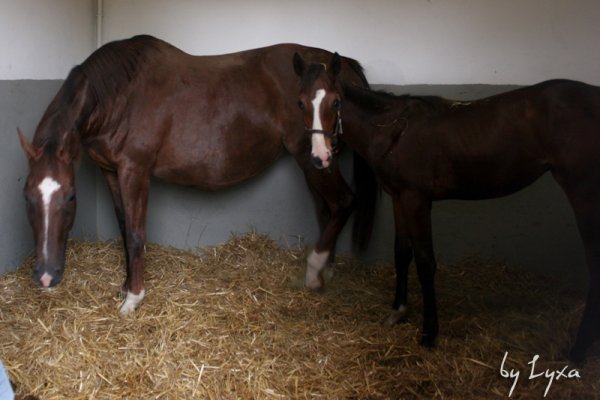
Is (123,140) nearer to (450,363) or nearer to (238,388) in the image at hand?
(238,388)

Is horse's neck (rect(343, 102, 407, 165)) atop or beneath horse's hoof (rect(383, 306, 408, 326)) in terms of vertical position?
atop

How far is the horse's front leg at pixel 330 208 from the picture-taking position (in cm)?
422

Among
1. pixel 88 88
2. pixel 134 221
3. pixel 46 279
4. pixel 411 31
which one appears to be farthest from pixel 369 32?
pixel 46 279

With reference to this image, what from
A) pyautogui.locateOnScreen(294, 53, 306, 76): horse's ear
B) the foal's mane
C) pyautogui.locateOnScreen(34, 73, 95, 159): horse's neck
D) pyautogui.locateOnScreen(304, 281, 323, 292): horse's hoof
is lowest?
pyautogui.locateOnScreen(304, 281, 323, 292): horse's hoof

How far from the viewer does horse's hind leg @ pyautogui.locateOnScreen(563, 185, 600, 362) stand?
2.96 meters

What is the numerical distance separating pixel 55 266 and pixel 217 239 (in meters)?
1.85

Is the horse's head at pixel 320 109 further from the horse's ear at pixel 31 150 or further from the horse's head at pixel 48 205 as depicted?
the horse's ear at pixel 31 150

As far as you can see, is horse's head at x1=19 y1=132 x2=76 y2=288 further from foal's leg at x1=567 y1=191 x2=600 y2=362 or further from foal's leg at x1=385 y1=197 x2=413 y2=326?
foal's leg at x1=567 y1=191 x2=600 y2=362

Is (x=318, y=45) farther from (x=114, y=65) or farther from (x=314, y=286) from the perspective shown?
(x=314, y=286)

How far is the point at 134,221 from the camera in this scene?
3.88 meters

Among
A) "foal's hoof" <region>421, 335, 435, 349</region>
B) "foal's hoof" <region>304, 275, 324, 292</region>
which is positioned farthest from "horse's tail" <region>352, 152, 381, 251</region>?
"foal's hoof" <region>421, 335, 435, 349</region>

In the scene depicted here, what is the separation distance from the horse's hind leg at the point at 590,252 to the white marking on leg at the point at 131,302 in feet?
8.53

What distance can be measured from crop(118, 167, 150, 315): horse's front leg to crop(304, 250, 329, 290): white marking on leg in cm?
119

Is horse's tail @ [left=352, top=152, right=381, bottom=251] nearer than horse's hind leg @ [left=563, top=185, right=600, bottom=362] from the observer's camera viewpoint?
No
